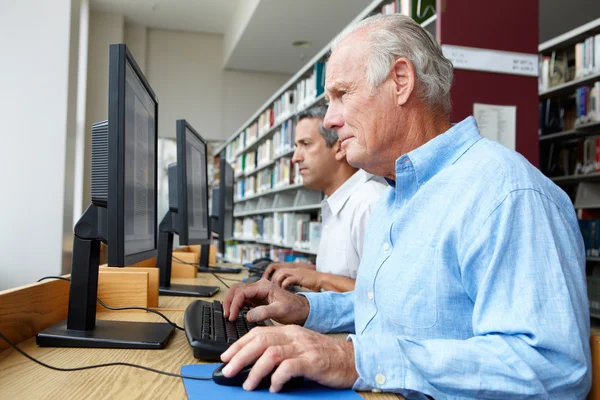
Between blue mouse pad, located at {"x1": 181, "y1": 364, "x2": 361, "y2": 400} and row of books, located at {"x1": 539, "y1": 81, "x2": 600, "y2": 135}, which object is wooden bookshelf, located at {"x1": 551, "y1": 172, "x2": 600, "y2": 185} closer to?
row of books, located at {"x1": 539, "y1": 81, "x2": 600, "y2": 135}

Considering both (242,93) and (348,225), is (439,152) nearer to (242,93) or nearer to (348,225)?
(348,225)

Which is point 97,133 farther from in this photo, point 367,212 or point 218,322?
point 367,212

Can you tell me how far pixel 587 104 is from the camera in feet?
12.7

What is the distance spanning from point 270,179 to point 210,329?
17.0ft

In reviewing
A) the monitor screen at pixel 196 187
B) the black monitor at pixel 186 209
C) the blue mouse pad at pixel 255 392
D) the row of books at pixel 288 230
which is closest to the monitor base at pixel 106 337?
the blue mouse pad at pixel 255 392

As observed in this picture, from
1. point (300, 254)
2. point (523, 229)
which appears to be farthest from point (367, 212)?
point (300, 254)

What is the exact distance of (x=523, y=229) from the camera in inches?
28.8

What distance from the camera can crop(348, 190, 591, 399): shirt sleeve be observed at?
67 centimetres

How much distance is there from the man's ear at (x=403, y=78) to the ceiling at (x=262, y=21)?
5.34 meters

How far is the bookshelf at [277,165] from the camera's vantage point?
13.5 ft

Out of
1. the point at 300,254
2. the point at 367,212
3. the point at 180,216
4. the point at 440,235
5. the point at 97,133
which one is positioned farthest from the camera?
the point at 300,254

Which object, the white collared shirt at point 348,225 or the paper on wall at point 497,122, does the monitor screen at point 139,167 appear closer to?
the white collared shirt at point 348,225

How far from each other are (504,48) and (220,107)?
21.9 ft

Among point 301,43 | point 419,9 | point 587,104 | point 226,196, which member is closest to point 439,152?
point 419,9
